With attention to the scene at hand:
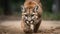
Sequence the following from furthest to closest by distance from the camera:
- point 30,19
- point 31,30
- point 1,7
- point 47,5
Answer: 1. point 1,7
2. point 47,5
3. point 31,30
4. point 30,19

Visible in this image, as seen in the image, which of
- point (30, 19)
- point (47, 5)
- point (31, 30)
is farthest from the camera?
point (47, 5)

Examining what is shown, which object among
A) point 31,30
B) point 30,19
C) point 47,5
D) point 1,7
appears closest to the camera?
point 30,19

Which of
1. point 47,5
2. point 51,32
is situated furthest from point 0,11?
point 51,32

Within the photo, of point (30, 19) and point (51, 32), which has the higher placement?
point (30, 19)

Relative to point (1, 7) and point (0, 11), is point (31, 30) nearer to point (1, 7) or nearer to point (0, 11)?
point (0, 11)

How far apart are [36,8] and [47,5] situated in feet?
34.3

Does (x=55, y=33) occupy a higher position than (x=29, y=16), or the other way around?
(x=29, y=16)

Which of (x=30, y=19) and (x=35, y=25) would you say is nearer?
(x=30, y=19)

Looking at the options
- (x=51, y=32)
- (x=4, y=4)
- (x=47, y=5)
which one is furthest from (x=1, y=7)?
(x=51, y=32)

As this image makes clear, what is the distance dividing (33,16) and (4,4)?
1227 cm

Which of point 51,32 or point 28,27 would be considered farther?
point 51,32

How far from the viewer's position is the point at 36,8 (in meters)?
8.86

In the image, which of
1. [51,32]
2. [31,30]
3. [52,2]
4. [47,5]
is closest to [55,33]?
[51,32]

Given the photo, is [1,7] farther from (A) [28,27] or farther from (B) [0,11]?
(A) [28,27]
